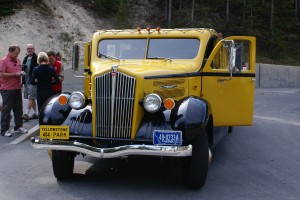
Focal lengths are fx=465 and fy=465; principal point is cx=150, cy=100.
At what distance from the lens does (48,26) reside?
26.6m

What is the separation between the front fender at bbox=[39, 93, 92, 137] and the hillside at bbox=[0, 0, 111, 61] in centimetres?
1811

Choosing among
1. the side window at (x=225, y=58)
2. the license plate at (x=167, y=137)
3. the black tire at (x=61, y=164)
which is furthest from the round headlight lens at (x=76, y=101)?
the side window at (x=225, y=58)

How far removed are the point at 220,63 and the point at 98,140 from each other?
10.2ft

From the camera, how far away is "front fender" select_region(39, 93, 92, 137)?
602cm

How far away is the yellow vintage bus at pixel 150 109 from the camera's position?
5695 millimetres

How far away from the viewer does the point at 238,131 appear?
35.0 ft

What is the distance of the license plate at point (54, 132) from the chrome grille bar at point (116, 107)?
1.33ft

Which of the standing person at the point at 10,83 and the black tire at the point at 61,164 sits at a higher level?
the standing person at the point at 10,83

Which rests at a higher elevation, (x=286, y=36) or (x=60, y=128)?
(x=286, y=36)

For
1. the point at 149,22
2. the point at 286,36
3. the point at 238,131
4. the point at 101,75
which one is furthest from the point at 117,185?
the point at 286,36

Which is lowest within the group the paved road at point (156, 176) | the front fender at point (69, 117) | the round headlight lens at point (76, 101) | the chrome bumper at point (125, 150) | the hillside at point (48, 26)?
the paved road at point (156, 176)

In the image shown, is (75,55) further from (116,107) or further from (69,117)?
(116,107)

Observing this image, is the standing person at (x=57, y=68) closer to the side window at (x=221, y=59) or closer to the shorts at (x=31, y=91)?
the shorts at (x=31, y=91)

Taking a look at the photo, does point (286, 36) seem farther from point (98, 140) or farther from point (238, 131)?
point (98, 140)
